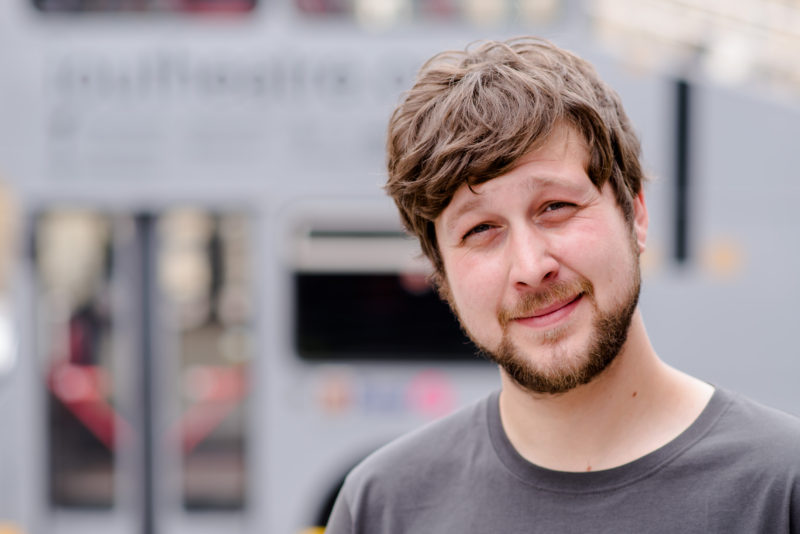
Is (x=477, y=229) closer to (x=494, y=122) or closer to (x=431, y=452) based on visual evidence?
(x=494, y=122)

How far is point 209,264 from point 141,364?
2.06 feet

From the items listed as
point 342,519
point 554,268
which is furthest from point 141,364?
point 554,268

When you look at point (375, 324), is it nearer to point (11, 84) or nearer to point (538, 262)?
point (11, 84)

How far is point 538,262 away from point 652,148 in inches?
127

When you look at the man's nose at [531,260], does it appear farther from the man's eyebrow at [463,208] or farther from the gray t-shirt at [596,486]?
the gray t-shirt at [596,486]

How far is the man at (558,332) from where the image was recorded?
1179 mm

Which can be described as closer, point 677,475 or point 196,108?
point 677,475

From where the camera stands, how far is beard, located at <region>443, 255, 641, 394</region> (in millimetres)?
1222

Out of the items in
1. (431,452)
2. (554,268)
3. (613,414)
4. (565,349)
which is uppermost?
(554,268)

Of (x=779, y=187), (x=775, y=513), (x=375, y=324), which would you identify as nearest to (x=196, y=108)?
(x=375, y=324)

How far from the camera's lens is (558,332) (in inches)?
48.6

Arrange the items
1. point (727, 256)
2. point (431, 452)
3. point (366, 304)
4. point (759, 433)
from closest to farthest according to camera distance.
A: point (759, 433)
point (431, 452)
point (727, 256)
point (366, 304)

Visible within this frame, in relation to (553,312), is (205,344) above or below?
below

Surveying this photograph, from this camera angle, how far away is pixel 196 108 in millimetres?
4367
